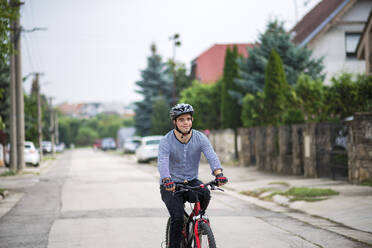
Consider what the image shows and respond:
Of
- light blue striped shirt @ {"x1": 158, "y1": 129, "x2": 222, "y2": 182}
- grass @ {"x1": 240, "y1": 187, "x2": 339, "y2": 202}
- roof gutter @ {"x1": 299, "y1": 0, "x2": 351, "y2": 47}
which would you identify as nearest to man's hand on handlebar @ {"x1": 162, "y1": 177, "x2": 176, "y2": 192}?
light blue striped shirt @ {"x1": 158, "y1": 129, "x2": 222, "y2": 182}

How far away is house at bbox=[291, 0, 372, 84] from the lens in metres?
31.7

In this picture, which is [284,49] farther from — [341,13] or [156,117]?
[156,117]

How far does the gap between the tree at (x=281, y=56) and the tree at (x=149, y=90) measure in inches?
1216

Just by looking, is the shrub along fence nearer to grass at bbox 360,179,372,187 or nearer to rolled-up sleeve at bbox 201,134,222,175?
grass at bbox 360,179,372,187

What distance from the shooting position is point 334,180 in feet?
49.9

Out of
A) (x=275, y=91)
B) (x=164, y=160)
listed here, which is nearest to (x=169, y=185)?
(x=164, y=160)

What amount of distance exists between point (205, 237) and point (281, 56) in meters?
26.1

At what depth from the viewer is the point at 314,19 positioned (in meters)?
35.7

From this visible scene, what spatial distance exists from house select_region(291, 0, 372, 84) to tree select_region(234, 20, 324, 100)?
1635mm

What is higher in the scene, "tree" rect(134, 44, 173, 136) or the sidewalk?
"tree" rect(134, 44, 173, 136)

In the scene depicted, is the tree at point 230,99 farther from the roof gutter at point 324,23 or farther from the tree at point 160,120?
the tree at point 160,120

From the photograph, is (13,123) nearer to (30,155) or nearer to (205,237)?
(30,155)

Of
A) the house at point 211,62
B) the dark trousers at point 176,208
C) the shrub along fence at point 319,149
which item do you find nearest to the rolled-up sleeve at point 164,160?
the dark trousers at point 176,208

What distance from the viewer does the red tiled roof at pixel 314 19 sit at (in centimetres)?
3312
